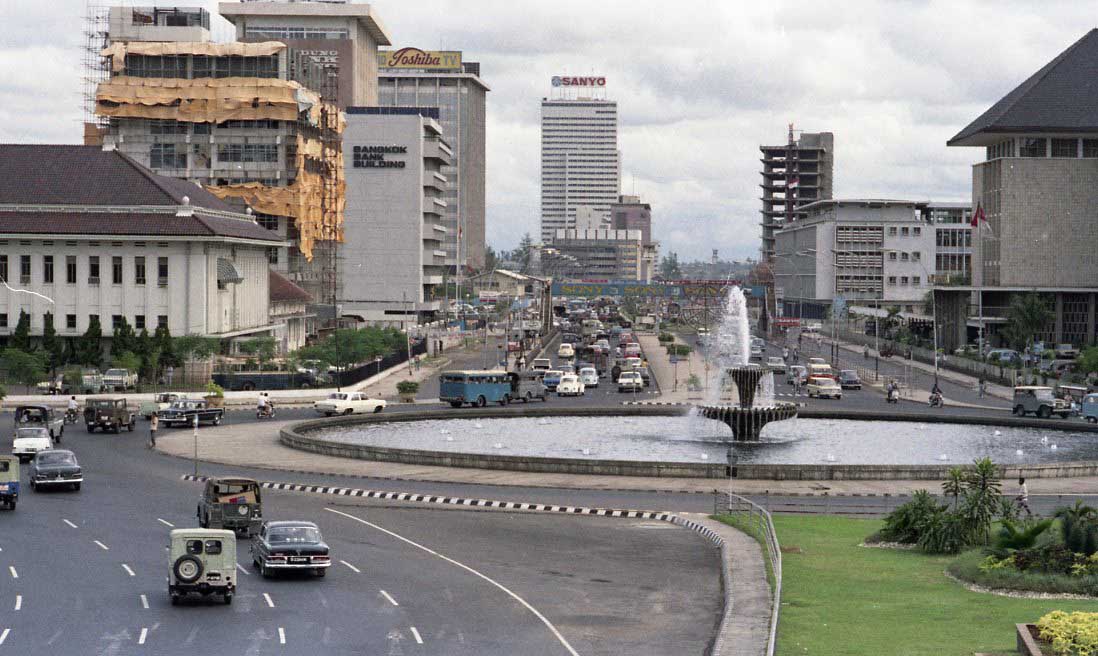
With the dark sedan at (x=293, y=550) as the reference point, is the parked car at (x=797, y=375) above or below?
above

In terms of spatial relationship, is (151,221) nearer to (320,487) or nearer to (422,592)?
(320,487)

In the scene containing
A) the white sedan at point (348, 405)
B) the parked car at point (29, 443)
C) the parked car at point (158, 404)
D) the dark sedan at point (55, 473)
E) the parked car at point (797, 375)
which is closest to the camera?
the dark sedan at point (55, 473)

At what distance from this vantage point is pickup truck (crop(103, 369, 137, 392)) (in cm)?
9850

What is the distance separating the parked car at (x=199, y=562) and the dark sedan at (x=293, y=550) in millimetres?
3374

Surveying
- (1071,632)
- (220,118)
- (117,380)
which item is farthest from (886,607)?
(220,118)

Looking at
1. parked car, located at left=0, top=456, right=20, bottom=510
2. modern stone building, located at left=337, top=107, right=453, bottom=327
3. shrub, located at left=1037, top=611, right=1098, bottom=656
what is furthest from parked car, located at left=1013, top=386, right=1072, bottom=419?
modern stone building, located at left=337, top=107, right=453, bottom=327

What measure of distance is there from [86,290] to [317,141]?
62.4m

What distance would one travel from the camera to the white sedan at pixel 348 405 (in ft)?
284

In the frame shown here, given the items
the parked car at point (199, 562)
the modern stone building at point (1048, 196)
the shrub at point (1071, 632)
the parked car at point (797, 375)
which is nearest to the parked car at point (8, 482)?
the parked car at point (199, 562)

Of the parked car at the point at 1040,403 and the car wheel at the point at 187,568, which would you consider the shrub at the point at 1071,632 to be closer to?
the car wheel at the point at 187,568

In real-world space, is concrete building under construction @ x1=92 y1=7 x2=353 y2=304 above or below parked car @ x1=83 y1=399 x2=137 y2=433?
above

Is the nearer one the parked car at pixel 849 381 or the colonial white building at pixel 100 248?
the parked car at pixel 849 381

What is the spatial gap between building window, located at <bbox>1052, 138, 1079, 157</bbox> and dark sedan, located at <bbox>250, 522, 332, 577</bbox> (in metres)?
130

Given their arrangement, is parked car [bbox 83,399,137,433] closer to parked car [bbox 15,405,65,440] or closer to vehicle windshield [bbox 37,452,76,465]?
parked car [bbox 15,405,65,440]
